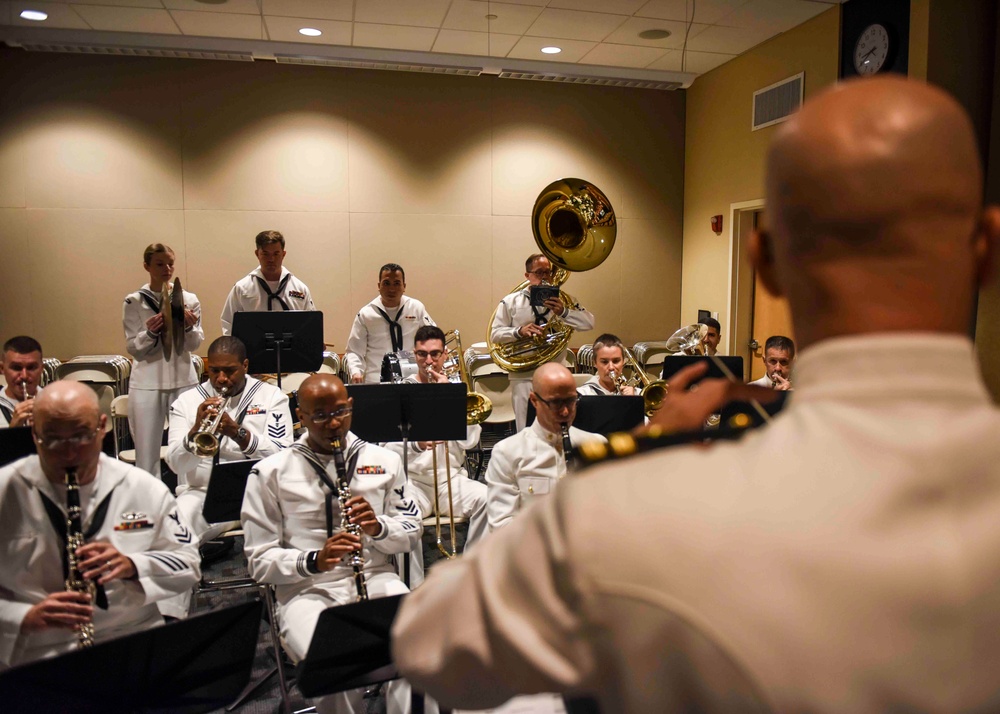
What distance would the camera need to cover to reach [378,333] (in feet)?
20.8

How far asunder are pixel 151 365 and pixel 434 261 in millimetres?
3771

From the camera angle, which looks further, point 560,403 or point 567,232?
point 567,232

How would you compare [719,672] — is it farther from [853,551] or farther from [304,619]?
[304,619]

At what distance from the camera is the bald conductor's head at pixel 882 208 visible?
61 centimetres

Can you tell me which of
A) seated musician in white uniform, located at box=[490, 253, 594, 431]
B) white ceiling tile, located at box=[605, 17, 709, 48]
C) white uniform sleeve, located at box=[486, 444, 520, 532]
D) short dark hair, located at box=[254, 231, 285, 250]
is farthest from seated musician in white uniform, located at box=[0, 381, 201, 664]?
white ceiling tile, located at box=[605, 17, 709, 48]

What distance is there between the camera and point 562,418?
3.79 meters

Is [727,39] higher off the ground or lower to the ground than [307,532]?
higher

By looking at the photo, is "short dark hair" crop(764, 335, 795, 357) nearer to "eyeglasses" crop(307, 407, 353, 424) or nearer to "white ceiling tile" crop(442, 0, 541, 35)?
"eyeglasses" crop(307, 407, 353, 424)

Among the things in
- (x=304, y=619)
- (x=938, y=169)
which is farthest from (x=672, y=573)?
(x=304, y=619)

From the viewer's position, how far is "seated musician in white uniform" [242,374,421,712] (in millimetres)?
2924

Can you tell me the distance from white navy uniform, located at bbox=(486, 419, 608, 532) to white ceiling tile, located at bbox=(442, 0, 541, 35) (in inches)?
177

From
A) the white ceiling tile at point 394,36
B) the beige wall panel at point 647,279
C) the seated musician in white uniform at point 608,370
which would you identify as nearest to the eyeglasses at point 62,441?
the seated musician in white uniform at point 608,370

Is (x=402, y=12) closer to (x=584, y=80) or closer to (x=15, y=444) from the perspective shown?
(x=584, y=80)

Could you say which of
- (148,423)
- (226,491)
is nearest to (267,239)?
(148,423)
